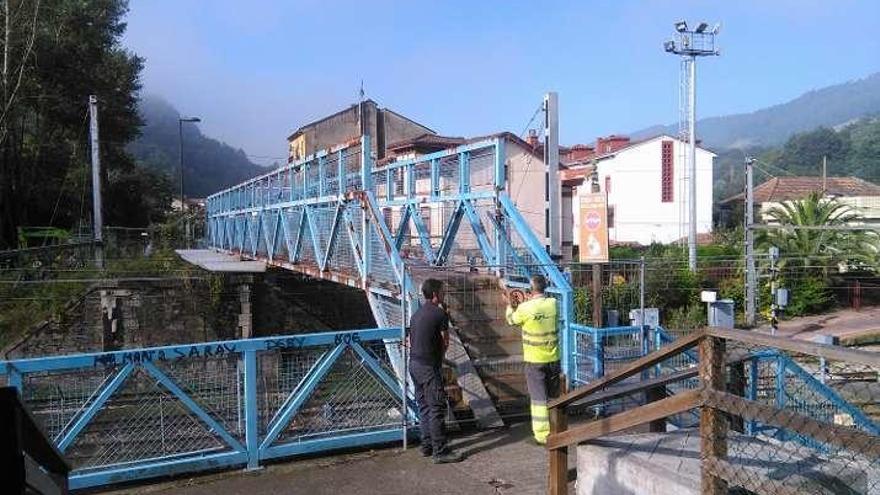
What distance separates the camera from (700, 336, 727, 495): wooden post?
12.1ft

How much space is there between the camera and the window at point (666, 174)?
4512 cm

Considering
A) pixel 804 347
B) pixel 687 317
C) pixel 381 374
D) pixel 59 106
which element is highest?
pixel 59 106

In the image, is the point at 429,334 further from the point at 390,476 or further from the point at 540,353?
the point at 390,476

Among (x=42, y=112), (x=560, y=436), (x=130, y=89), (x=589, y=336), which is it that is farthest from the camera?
(x=130, y=89)

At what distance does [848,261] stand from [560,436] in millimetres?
25267

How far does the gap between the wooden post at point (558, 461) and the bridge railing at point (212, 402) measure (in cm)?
230

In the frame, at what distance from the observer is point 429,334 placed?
6777mm

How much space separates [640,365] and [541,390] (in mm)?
2570

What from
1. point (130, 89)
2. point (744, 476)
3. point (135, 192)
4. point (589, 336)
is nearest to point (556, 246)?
point (589, 336)

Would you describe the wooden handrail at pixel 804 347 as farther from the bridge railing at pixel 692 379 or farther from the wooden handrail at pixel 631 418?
the bridge railing at pixel 692 379

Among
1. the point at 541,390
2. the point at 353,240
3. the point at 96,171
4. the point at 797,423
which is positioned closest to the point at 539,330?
the point at 541,390

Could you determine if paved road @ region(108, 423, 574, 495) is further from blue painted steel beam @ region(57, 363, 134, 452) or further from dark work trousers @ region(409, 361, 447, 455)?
blue painted steel beam @ region(57, 363, 134, 452)

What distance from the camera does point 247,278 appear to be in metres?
25.1

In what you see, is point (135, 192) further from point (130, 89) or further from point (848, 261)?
point (848, 261)
